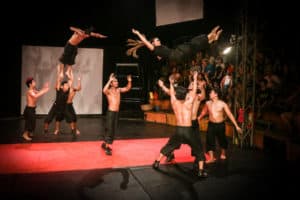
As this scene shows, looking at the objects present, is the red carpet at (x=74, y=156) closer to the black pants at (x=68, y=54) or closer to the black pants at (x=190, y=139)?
the black pants at (x=190, y=139)

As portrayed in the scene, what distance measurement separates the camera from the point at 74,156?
18.3 ft

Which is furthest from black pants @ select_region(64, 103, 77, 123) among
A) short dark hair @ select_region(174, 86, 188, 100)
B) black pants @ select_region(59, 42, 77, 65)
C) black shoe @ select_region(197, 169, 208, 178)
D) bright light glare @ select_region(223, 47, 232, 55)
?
bright light glare @ select_region(223, 47, 232, 55)

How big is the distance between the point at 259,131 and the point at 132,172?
12.2ft

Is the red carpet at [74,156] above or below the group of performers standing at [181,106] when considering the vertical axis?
below

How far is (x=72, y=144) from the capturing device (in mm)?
6691

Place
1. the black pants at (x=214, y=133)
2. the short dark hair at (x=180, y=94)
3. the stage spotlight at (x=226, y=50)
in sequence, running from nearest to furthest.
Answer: the short dark hair at (x=180, y=94) < the black pants at (x=214, y=133) < the stage spotlight at (x=226, y=50)

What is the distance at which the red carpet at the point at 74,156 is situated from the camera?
16.0 feet

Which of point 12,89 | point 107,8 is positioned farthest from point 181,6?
point 12,89

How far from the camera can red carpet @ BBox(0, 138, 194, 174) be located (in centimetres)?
489

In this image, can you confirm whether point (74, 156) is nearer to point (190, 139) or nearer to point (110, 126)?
point (110, 126)

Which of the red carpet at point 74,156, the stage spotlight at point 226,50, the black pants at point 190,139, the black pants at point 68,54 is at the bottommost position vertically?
the red carpet at point 74,156

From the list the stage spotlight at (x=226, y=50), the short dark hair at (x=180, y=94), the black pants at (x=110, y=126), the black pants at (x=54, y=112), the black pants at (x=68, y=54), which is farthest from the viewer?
the stage spotlight at (x=226, y=50)

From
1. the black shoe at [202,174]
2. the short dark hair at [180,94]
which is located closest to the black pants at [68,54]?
the short dark hair at [180,94]

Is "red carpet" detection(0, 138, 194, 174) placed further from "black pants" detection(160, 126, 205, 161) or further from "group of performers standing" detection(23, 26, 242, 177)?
"black pants" detection(160, 126, 205, 161)
